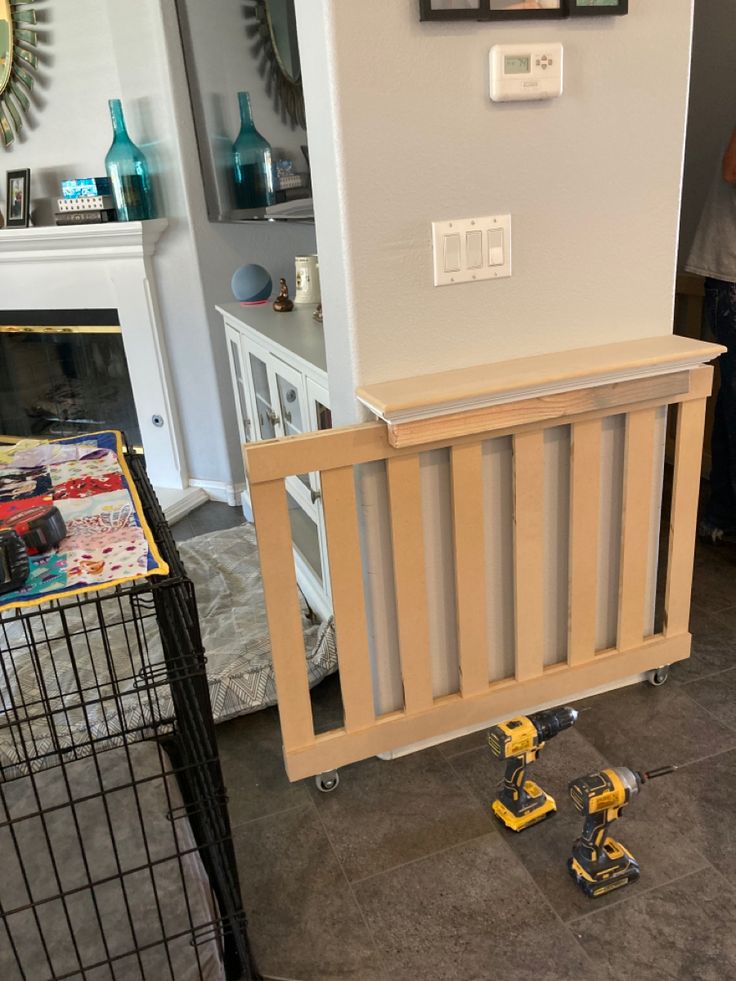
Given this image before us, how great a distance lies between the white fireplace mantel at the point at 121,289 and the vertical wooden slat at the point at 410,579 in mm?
1732

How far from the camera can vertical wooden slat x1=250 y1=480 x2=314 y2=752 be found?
1.45 meters

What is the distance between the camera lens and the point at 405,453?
1.49m

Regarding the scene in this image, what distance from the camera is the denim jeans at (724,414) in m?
2.33

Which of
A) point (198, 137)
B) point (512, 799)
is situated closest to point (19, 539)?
point (512, 799)

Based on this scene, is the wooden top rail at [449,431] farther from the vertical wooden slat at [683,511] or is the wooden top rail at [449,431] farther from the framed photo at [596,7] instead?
the framed photo at [596,7]

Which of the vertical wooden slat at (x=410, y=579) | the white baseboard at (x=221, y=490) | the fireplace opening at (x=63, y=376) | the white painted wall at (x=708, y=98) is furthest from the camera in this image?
the fireplace opening at (x=63, y=376)

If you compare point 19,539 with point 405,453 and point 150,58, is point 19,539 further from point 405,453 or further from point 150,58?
point 150,58

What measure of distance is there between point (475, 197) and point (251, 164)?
55.6 inches

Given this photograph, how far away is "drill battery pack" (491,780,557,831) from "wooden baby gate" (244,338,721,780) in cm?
23

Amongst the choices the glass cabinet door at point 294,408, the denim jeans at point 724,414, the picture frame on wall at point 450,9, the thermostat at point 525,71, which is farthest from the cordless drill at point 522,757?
the denim jeans at point 724,414

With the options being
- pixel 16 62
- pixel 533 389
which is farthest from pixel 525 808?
pixel 16 62

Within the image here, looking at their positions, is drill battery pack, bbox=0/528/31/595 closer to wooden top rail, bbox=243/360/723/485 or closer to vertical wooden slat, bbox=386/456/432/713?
wooden top rail, bbox=243/360/723/485

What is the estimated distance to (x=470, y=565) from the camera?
5.31 feet

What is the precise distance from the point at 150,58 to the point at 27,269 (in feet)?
3.27
